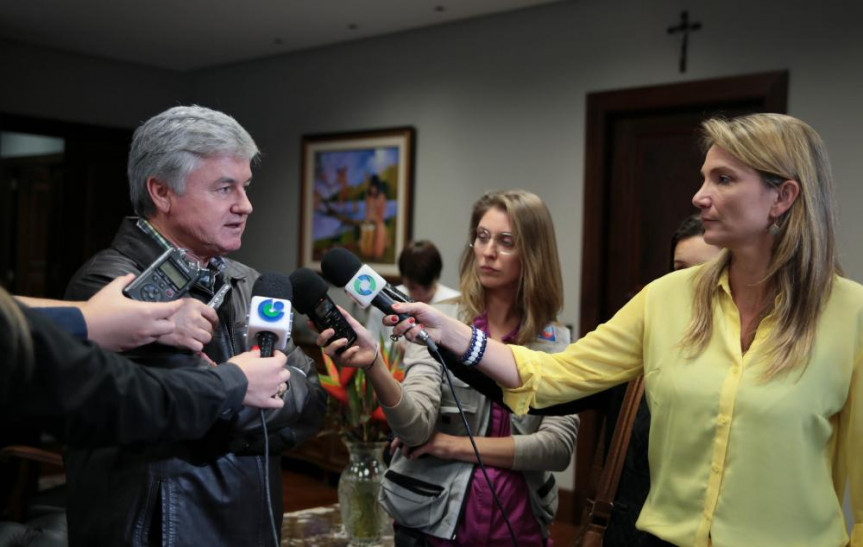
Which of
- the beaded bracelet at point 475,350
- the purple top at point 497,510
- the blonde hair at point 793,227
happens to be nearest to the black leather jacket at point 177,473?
the beaded bracelet at point 475,350

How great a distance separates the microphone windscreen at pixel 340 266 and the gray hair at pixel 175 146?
298mm

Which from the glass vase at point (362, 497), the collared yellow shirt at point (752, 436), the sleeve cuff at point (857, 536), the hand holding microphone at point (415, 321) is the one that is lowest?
the glass vase at point (362, 497)

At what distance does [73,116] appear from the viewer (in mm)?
6898

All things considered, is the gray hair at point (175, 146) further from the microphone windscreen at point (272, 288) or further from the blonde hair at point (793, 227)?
the blonde hair at point (793, 227)

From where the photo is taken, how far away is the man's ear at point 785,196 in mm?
1524

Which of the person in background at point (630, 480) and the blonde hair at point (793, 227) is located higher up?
the blonde hair at point (793, 227)

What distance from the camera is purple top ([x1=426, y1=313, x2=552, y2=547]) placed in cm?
194

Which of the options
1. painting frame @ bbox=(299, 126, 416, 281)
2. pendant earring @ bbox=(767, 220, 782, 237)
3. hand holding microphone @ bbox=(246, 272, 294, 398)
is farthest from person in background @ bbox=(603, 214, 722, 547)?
painting frame @ bbox=(299, 126, 416, 281)

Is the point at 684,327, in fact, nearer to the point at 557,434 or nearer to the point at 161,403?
the point at 557,434

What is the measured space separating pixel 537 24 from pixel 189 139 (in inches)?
156

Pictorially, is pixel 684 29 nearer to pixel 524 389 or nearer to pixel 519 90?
pixel 519 90

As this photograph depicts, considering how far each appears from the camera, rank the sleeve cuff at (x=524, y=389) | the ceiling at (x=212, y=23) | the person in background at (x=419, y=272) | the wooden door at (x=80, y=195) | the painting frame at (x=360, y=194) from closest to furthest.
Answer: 1. the sleeve cuff at (x=524, y=389)
2. the person in background at (x=419, y=272)
3. the ceiling at (x=212, y=23)
4. the painting frame at (x=360, y=194)
5. the wooden door at (x=80, y=195)

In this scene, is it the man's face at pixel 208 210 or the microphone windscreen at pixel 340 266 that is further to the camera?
the microphone windscreen at pixel 340 266

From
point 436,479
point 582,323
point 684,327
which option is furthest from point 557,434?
point 582,323
